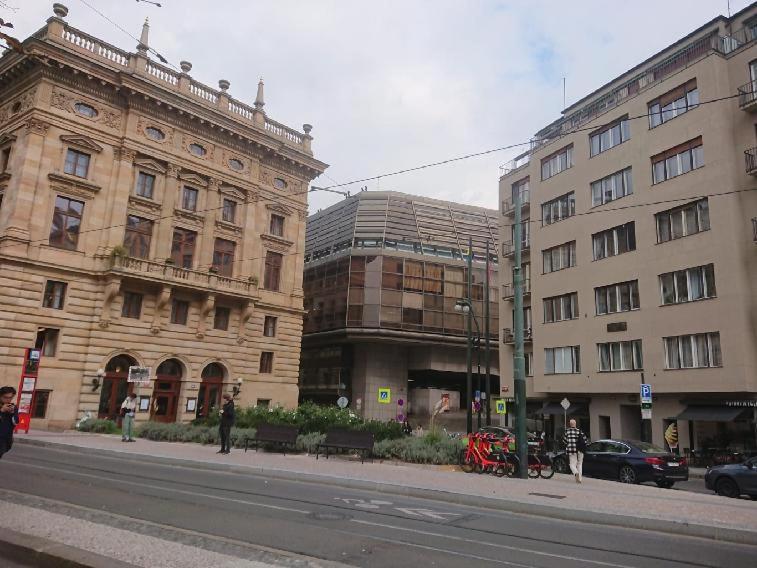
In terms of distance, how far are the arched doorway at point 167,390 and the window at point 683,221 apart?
1145 inches

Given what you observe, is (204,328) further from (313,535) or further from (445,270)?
(313,535)

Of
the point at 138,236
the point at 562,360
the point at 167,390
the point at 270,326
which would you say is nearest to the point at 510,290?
the point at 562,360

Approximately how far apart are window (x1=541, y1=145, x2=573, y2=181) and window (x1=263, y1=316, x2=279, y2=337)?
21.7 meters

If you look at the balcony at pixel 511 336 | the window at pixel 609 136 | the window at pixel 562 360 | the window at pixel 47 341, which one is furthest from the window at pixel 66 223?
the window at pixel 609 136

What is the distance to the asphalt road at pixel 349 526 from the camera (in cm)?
727

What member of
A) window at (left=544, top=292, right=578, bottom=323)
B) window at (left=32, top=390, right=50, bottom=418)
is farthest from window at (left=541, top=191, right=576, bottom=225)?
window at (left=32, top=390, right=50, bottom=418)

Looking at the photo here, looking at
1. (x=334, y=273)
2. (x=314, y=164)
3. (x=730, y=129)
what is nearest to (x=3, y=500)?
(x=730, y=129)

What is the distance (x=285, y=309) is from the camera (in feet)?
140

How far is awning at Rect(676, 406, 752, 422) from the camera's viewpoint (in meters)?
26.0

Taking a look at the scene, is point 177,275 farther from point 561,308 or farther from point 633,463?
point 633,463

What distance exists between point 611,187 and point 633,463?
20.2 meters

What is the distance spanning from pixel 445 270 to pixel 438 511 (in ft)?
151

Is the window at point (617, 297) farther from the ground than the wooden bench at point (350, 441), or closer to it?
farther from the ground

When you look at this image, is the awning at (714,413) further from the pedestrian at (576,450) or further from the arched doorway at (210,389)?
the arched doorway at (210,389)
